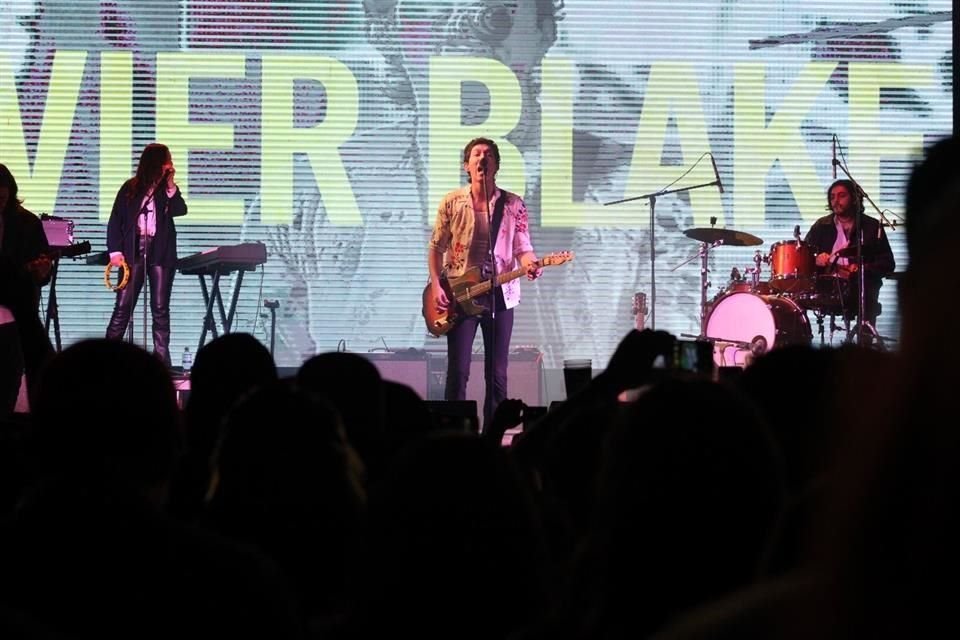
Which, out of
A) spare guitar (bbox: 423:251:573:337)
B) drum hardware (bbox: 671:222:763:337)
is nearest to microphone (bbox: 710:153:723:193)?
drum hardware (bbox: 671:222:763:337)

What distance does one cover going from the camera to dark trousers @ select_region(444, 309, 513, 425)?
28.5 ft

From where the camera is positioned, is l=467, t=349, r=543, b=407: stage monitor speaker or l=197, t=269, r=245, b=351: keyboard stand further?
l=197, t=269, r=245, b=351: keyboard stand

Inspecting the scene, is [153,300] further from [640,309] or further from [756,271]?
[756,271]

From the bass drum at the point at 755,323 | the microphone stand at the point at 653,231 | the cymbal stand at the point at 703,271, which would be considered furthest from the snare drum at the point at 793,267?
the microphone stand at the point at 653,231

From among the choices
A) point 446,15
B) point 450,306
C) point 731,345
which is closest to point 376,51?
point 446,15

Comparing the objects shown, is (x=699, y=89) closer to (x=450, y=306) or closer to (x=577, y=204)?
(x=577, y=204)

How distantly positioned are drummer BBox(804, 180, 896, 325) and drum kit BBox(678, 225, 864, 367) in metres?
0.06

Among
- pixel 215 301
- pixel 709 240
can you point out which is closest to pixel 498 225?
pixel 709 240

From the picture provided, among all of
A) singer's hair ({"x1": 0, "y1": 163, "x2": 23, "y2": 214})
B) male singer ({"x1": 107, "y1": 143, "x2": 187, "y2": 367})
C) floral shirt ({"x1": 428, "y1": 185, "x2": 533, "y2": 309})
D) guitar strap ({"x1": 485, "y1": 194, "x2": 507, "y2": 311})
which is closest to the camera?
singer's hair ({"x1": 0, "y1": 163, "x2": 23, "y2": 214})

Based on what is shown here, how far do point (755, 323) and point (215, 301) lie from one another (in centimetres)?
416

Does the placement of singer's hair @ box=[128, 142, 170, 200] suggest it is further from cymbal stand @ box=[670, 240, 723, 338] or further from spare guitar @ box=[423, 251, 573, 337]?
cymbal stand @ box=[670, 240, 723, 338]

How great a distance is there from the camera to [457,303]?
8781 millimetres

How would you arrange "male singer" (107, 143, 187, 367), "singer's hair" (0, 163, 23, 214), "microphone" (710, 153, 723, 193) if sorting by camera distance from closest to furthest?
"singer's hair" (0, 163, 23, 214) < "male singer" (107, 143, 187, 367) < "microphone" (710, 153, 723, 193)

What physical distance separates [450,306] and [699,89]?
3.08m
